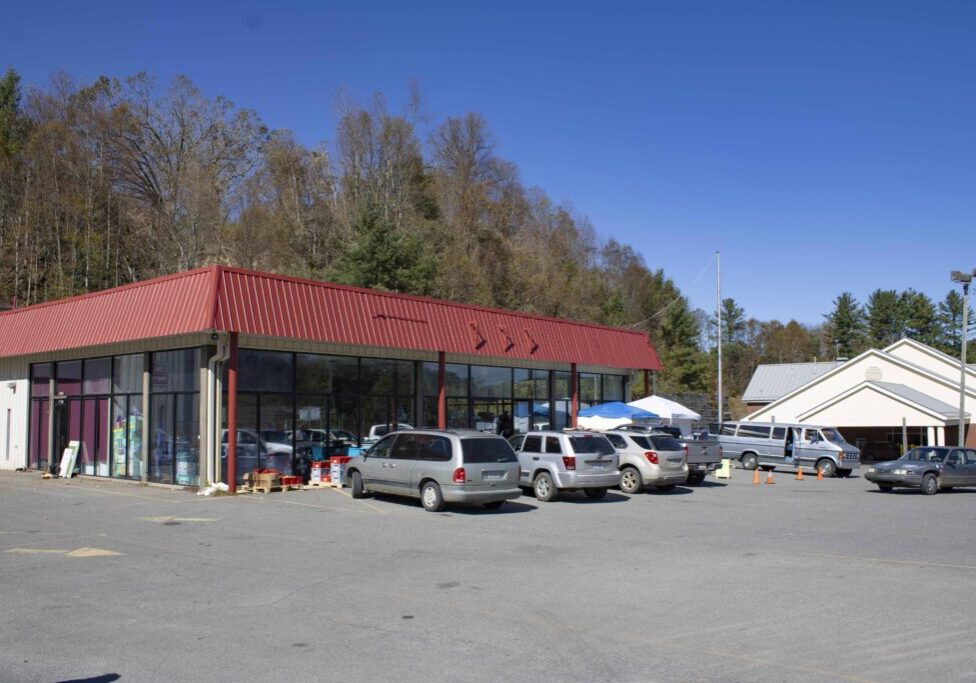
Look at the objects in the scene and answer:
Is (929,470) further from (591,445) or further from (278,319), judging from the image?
(278,319)

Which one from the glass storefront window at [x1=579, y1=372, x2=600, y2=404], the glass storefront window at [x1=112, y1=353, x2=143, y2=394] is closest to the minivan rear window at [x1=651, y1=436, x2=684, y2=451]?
the glass storefront window at [x1=579, y1=372, x2=600, y2=404]

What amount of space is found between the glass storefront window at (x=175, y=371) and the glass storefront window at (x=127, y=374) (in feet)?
2.65

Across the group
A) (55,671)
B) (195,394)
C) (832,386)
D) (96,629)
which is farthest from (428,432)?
(832,386)

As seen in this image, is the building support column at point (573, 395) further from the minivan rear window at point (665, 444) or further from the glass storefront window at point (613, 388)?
the minivan rear window at point (665, 444)

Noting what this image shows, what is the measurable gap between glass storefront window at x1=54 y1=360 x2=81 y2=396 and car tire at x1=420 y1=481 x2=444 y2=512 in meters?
14.6

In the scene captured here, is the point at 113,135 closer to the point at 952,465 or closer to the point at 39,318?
the point at 39,318

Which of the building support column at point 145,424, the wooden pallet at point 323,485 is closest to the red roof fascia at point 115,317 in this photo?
the building support column at point 145,424

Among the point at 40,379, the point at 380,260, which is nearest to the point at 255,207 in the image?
the point at 380,260

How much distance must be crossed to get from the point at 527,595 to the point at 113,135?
1922 inches

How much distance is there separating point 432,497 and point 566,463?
3610mm

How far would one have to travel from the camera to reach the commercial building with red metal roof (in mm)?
20906

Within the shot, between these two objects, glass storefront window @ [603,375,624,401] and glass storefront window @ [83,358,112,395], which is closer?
glass storefront window @ [83,358,112,395]

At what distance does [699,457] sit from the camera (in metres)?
24.8

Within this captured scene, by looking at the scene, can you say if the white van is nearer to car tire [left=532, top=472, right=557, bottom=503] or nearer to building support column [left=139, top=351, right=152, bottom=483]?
car tire [left=532, top=472, right=557, bottom=503]
